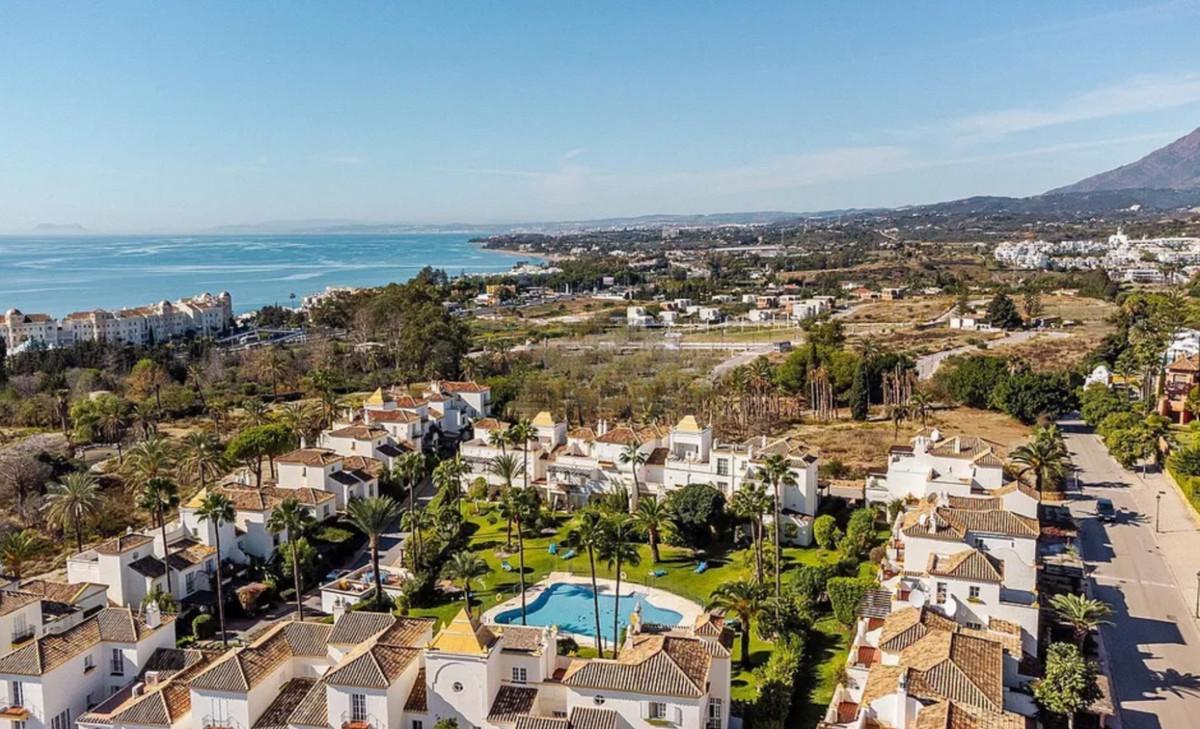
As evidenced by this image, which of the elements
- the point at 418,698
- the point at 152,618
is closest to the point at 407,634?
the point at 418,698

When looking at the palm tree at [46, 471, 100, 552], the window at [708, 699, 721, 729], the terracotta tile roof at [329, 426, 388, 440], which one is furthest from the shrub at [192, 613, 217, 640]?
the window at [708, 699, 721, 729]

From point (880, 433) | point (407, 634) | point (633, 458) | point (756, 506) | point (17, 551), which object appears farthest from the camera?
point (880, 433)

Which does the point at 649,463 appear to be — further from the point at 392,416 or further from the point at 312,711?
the point at 312,711

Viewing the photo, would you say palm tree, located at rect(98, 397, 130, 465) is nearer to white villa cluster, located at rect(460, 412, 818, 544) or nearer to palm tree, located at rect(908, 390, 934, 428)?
white villa cluster, located at rect(460, 412, 818, 544)

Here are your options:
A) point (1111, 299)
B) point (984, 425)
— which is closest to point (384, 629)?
point (984, 425)

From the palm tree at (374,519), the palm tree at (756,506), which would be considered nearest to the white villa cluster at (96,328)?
the palm tree at (374,519)
